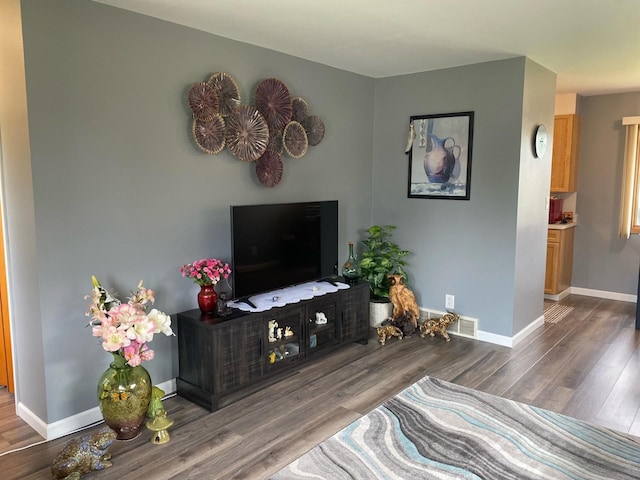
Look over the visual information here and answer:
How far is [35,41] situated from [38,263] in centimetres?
115

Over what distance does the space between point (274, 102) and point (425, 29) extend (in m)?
1.20

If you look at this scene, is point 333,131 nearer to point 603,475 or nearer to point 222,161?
point 222,161

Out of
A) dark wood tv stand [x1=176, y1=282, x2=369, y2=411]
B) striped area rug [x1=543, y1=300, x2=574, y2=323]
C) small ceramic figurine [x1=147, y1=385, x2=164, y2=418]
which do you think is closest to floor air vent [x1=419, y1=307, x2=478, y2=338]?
striped area rug [x1=543, y1=300, x2=574, y2=323]

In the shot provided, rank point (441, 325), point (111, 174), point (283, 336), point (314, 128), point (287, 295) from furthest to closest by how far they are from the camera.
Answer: point (441, 325), point (314, 128), point (287, 295), point (283, 336), point (111, 174)

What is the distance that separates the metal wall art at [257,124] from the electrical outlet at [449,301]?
1.87 meters

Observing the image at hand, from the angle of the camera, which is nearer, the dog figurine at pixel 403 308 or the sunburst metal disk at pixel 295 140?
the sunburst metal disk at pixel 295 140

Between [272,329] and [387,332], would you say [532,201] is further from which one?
[272,329]

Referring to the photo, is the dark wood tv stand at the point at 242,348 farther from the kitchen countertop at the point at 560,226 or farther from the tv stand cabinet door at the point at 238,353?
the kitchen countertop at the point at 560,226

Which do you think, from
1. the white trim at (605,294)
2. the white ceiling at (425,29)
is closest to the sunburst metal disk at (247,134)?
the white ceiling at (425,29)

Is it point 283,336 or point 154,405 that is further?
point 283,336

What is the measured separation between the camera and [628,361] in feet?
12.6

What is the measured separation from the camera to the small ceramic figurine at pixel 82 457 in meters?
2.27

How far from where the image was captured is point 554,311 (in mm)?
5297

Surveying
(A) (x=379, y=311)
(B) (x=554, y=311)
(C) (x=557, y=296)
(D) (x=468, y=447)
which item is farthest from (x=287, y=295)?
(C) (x=557, y=296)
